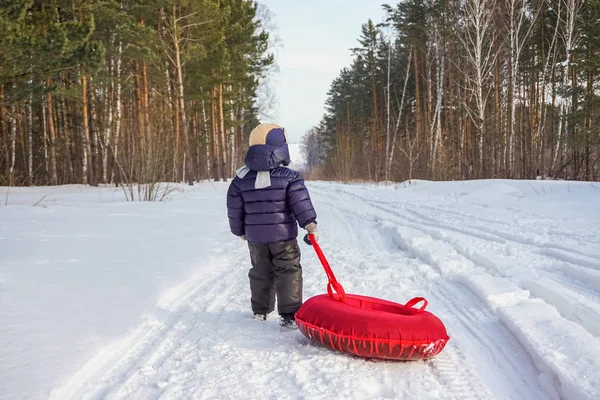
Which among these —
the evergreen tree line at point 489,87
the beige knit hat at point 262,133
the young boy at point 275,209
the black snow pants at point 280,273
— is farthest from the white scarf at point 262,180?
the evergreen tree line at point 489,87

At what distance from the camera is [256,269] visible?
122 inches

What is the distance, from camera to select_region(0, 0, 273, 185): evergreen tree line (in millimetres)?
9445

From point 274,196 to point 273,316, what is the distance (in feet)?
3.34

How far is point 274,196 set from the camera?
2955 mm

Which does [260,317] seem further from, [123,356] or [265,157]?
[265,157]

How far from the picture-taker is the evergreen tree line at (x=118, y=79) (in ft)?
31.0

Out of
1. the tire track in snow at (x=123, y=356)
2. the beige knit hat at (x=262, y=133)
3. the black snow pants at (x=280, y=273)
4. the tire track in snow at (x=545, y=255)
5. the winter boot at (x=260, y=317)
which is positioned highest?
the beige knit hat at (x=262, y=133)

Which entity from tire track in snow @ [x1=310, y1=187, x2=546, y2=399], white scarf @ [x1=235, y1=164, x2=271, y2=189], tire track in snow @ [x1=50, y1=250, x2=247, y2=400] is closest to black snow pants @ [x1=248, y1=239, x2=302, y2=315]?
white scarf @ [x1=235, y1=164, x2=271, y2=189]

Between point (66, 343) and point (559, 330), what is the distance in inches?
117

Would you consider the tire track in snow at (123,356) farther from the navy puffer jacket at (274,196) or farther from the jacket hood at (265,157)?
the jacket hood at (265,157)

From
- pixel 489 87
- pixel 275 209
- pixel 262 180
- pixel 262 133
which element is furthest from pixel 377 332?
pixel 489 87

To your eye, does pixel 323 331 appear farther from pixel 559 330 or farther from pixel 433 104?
pixel 433 104

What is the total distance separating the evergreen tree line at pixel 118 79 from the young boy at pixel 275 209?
7947 millimetres

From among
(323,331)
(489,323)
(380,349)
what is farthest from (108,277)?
(489,323)
